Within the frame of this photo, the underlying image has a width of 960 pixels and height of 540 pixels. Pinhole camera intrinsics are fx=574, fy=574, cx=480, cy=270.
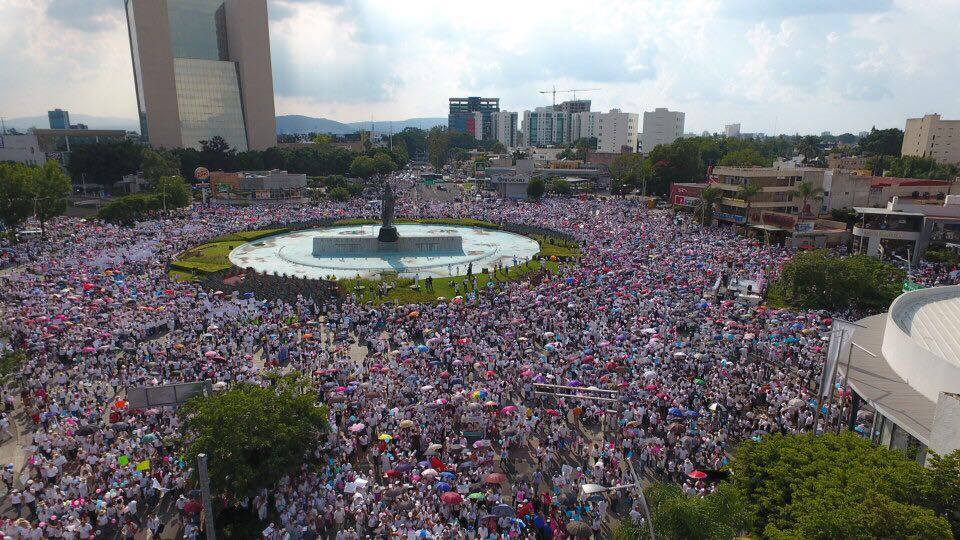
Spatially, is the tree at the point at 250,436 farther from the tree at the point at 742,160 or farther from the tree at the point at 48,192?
Result: the tree at the point at 742,160

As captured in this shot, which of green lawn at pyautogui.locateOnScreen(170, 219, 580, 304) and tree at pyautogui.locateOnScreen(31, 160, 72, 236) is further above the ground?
tree at pyautogui.locateOnScreen(31, 160, 72, 236)

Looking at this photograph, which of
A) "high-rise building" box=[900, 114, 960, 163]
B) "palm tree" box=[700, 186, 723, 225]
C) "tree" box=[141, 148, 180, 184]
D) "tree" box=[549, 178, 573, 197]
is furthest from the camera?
"high-rise building" box=[900, 114, 960, 163]

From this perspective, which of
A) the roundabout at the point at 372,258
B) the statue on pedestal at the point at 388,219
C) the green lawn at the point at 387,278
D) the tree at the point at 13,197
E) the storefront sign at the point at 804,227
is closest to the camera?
the green lawn at the point at 387,278

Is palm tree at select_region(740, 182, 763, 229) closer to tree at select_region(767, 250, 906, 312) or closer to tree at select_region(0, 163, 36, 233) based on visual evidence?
tree at select_region(767, 250, 906, 312)

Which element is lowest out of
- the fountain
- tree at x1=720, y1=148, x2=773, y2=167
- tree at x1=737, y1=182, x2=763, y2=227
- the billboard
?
the fountain

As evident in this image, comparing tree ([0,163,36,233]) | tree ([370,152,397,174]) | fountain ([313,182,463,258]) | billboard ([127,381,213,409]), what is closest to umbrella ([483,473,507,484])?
billboard ([127,381,213,409])

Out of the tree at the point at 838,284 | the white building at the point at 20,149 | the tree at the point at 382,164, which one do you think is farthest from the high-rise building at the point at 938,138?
the white building at the point at 20,149
